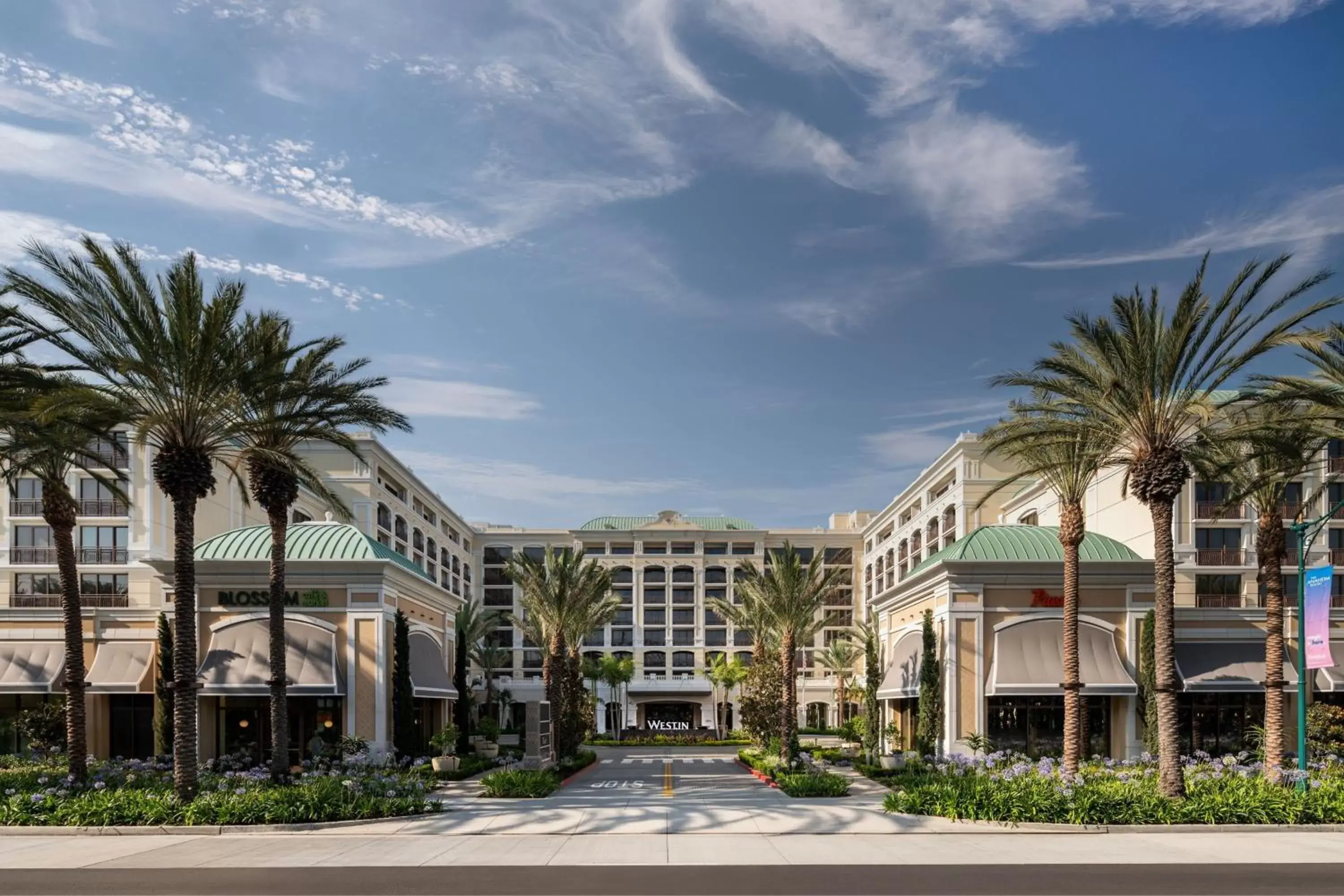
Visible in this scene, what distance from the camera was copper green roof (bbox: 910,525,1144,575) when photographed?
43062mm

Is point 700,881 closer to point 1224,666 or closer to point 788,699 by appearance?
point 788,699

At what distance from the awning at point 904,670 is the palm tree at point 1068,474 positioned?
8.83 m

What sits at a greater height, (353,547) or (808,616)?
(353,547)

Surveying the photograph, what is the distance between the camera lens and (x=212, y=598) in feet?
137

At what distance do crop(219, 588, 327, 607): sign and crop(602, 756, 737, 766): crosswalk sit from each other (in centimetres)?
1924

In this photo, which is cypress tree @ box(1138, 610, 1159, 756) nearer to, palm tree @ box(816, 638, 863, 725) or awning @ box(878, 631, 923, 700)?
awning @ box(878, 631, 923, 700)

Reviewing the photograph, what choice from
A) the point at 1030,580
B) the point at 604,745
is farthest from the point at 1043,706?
the point at 604,745

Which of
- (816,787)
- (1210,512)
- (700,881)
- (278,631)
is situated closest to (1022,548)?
(1210,512)

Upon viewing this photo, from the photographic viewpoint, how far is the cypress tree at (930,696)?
41.6 metres

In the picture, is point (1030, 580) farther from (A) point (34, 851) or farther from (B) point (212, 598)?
(A) point (34, 851)

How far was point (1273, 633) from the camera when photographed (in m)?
33.6

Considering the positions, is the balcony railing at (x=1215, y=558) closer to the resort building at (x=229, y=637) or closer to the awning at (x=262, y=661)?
the resort building at (x=229, y=637)

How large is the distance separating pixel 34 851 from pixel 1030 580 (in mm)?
32844

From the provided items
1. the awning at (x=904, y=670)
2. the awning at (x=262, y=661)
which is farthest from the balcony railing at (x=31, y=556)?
the awning at (x=904, y=670)
